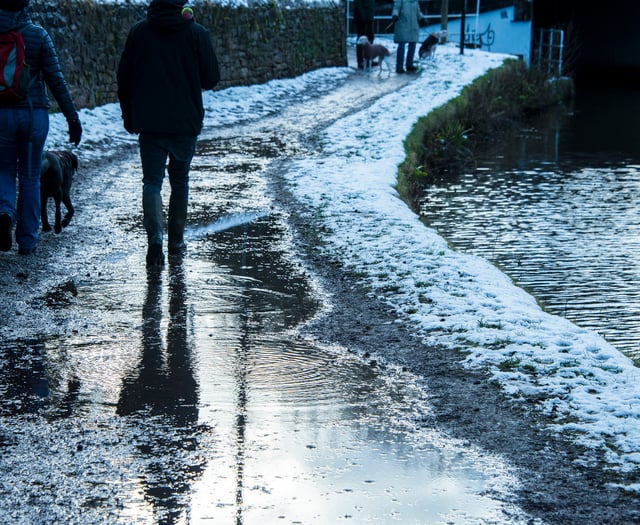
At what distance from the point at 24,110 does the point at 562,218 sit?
254 inches

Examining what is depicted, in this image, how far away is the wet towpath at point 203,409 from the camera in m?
3.62

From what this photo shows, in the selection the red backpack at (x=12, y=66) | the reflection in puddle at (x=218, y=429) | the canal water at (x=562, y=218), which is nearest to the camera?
the reflection in puddle at (x=218, y=429)

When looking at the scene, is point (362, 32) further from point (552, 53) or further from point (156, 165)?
point (156, 165)

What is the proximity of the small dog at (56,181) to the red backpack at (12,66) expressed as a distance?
90 cm

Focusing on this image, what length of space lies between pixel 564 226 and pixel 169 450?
24.9 ft

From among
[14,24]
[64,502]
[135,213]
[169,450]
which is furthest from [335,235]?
[64,502]

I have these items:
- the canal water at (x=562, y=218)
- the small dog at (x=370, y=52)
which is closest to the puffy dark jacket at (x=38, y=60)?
the canal water at (x=562, y=218)

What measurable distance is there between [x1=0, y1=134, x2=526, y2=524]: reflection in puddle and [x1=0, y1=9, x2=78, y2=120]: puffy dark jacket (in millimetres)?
1553

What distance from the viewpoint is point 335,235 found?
320 inches

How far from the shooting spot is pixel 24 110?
691 cm

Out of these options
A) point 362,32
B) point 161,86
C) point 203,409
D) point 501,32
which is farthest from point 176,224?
point 501,32

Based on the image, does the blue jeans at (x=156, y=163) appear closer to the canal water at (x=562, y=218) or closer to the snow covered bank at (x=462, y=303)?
the snow covered bank at (x=462, y=303)

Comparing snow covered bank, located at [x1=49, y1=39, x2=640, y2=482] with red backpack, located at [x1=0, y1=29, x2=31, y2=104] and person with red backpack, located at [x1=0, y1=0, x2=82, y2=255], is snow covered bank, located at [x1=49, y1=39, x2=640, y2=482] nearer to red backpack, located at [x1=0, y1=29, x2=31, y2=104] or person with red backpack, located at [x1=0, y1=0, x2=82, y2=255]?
person with red backpack, located at [x1=0, y1=0, x2=82, y2=255]

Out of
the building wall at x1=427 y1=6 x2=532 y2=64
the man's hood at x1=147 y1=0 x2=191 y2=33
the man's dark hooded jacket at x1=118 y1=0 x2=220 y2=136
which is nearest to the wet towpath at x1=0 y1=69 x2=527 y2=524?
the man's dark hooded jacket at x1=118 y1=0 x2=220 y2=136
